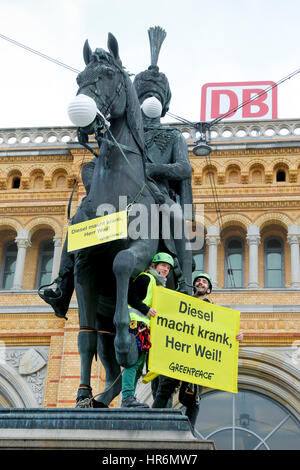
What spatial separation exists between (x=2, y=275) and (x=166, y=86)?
18187 mm

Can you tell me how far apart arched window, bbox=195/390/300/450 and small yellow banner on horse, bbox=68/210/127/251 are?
14.7 m

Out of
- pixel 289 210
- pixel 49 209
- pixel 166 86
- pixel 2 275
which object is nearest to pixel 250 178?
pixel 289 210

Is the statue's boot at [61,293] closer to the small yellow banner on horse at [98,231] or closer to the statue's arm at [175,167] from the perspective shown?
the small yellow banner on horse at [98,231]

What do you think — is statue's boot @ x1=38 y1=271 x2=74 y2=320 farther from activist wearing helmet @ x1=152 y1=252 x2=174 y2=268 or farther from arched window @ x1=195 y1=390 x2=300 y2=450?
arched window @ x1=195 y1=390 x2=300 y2=450

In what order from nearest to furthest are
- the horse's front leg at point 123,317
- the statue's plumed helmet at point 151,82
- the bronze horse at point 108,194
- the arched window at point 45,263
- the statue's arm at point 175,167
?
the horse's front leg at point 123,317
the bronze horse at point 108,194
the statue's arm at point 175,167
the statue's plumed helmet at point 151,82
the arched window at point 45,263

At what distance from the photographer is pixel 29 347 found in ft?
69.8

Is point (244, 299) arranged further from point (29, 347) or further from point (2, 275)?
point (2, 275)

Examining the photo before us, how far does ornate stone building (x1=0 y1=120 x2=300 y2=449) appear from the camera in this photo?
20.0m

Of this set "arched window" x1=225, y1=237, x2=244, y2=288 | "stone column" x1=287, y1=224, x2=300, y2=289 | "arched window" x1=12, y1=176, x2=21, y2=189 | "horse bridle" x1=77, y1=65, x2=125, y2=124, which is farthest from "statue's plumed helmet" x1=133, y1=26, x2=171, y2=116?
"arched window" x1=12, y1=176, x2=21, y2=189

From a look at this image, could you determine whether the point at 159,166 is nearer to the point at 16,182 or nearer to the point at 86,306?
the point at 86,306

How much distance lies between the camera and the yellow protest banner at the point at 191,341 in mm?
5039

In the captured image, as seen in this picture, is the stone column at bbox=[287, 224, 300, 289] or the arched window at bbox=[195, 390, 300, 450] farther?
the stone column at bbox=[287, 224, 300, 289]

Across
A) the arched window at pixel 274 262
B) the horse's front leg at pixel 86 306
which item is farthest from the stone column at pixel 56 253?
the horse's front leg at pixel 86 306

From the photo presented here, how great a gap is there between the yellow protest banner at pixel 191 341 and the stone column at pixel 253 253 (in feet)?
54.8
